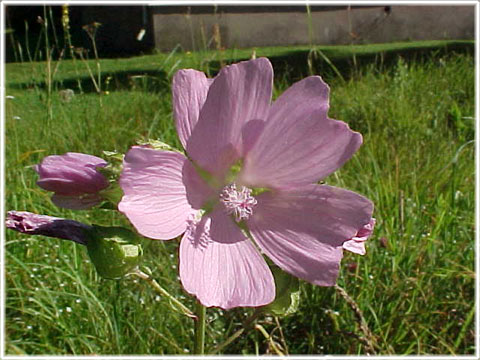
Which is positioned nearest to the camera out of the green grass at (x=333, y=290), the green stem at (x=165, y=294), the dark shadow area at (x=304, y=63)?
the green stem at (x=165, y=294)

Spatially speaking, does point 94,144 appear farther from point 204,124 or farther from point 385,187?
point 204,124

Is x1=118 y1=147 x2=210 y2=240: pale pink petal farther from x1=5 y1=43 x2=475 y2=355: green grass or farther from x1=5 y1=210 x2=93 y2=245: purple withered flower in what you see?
x1=5 y1=43 x2=475 y2=355: green grass

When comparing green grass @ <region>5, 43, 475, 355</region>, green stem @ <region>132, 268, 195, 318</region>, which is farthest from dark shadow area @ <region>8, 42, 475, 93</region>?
green stem @ <region>132, 268, 195, 318</region>

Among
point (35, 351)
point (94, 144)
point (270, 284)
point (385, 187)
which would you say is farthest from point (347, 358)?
point (94, 144)

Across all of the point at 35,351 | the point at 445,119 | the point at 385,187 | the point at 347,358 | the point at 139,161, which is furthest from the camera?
the point at 445,119

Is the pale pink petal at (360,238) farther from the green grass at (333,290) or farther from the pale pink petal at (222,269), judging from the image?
the green grass at (333,290)

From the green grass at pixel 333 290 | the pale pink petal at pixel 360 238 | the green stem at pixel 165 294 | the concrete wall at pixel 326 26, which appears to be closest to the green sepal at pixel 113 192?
the green stem at pixel 165 294
